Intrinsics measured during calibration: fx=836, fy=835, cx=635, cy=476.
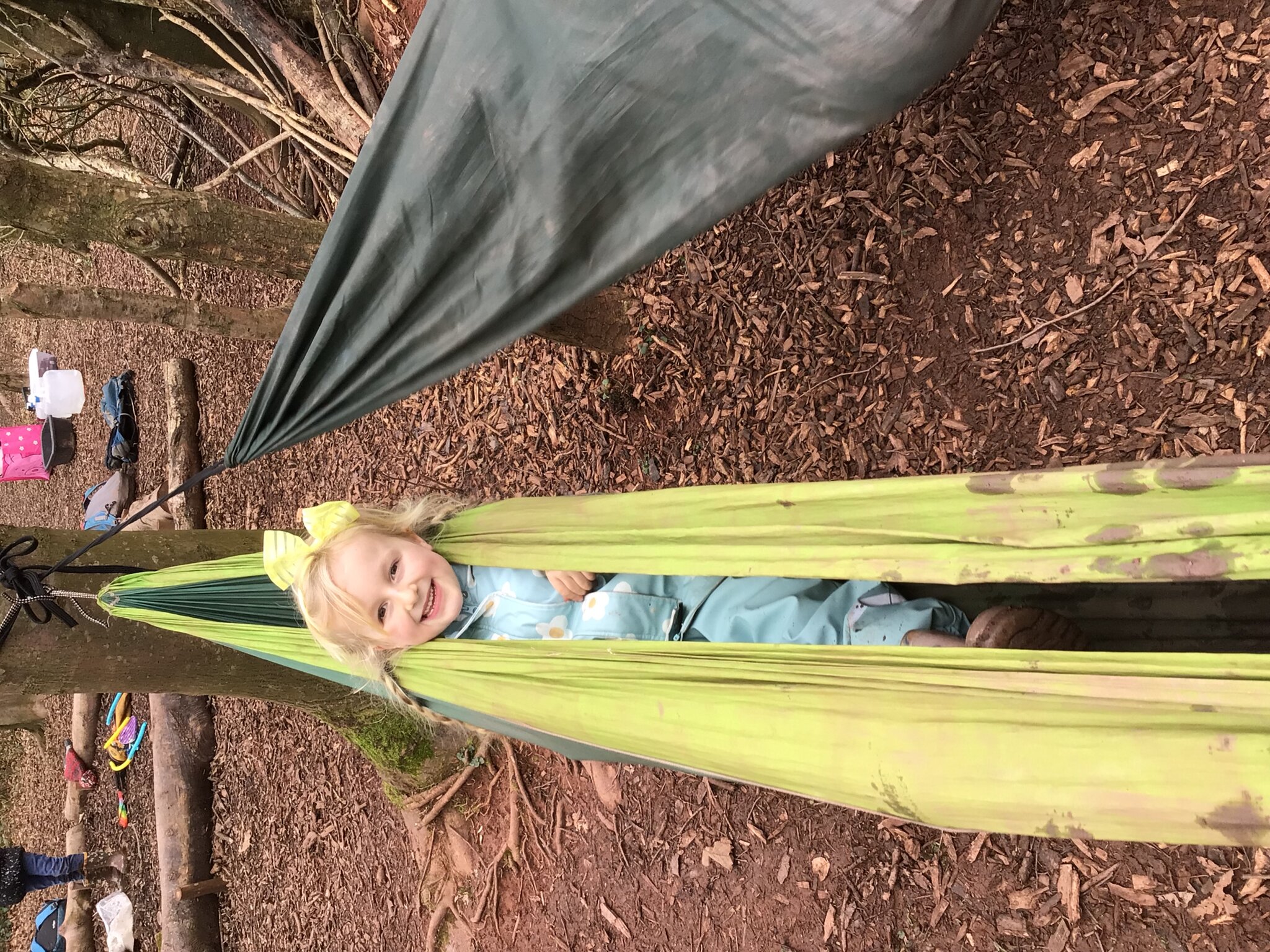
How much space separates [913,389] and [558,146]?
1.15 meters

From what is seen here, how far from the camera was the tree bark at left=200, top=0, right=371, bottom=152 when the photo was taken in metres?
2.97

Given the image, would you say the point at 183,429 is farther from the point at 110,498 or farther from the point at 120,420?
the point at 120,420

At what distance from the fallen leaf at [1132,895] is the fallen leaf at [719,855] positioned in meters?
0.88

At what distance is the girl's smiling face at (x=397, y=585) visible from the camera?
1.51 meters

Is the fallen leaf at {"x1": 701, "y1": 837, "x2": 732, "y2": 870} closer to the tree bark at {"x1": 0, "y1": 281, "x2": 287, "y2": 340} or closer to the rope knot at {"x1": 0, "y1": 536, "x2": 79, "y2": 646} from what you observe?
the rope knot at {"x1": 0, "y1": 536, "x2": 79, "y2": 646}

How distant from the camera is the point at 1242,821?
0.75 m

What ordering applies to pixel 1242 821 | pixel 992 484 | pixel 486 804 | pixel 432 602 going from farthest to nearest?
pixel 486 804 → pixel 432 602 → pixel 992 484 → pixel 1242 821

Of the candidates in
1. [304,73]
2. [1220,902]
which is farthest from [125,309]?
[1220,902]

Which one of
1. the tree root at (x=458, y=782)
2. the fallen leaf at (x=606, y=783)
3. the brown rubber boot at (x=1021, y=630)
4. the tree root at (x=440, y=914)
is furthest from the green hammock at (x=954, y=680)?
the tree root at (x=440, y=914)

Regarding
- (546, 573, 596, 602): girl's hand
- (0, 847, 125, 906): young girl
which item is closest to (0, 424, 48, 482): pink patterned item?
(0, 847, 125, 906): young girl

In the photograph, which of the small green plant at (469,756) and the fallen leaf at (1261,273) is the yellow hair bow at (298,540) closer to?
the small green plant at (469,756)

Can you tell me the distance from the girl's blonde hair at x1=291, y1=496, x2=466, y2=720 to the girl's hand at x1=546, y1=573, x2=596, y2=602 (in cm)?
32

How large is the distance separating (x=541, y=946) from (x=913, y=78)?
2473 millimetres

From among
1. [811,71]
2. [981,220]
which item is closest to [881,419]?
[981,220]
